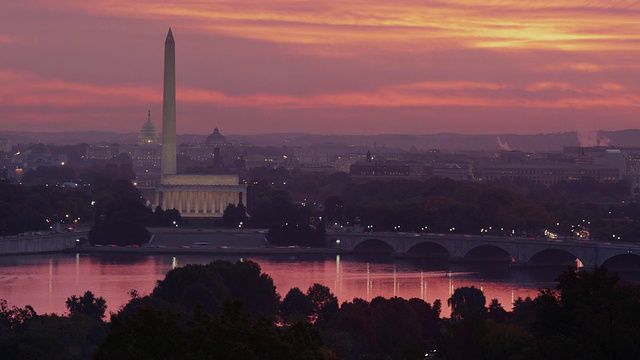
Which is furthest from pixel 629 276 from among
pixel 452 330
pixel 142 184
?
pixel 142 184

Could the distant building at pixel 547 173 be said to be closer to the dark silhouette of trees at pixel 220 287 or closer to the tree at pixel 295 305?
the dark silhouette of trees at pixel 220 287

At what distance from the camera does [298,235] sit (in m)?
90.6

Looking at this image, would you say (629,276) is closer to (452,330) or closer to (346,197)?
(452,330)

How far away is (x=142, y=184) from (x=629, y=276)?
276 ft

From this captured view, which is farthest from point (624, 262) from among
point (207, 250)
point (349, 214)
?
point (349, 214)

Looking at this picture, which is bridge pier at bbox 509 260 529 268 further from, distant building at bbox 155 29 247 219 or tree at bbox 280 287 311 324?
distant building at bbox 155 29 247 219

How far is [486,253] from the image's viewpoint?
8550 cm

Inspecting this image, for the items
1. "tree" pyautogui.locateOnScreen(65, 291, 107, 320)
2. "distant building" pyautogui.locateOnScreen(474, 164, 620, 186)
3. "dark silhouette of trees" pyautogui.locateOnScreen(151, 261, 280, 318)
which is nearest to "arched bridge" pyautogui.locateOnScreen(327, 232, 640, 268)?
"dark silhouette of trees" pyautogui.locateOnScreen(151, 261, 280, 318)

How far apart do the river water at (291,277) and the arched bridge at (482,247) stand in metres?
1.39

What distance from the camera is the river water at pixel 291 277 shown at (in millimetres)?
62375

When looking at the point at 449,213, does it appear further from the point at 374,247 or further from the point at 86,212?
the point at 86,212

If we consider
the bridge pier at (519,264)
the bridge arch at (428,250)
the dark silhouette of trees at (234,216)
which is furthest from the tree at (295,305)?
the dark silhouette of trees at (234,216)

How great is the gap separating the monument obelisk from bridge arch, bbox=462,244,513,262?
1088 inches

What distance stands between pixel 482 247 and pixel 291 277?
1669cm
